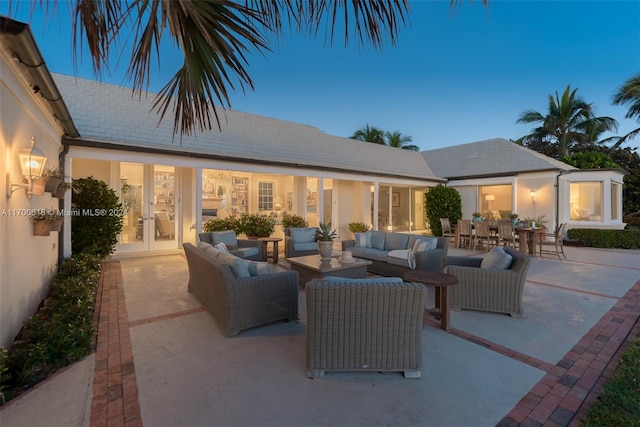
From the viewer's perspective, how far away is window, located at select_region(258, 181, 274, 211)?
40.9 feet

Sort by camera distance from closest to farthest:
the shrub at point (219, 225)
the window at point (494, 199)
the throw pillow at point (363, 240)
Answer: the throw pillow at point (363, 240) < the shrub at point (219, 225) < the window at point (494, 199)

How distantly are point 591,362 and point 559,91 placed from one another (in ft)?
79.4

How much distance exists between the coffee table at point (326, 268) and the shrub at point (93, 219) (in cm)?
497

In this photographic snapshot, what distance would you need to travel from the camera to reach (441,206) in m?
13.9

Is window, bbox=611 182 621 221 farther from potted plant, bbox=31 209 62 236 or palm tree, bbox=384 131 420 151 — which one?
potted plant, bbox=31 209 62 236

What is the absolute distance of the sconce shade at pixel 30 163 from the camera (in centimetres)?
360

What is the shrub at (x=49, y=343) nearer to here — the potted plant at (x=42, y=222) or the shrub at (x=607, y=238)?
the potted plant at (x=42, y=222)

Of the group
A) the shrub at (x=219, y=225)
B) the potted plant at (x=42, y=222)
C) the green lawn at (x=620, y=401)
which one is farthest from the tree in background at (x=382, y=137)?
the green lawn at (x=620, y=401)

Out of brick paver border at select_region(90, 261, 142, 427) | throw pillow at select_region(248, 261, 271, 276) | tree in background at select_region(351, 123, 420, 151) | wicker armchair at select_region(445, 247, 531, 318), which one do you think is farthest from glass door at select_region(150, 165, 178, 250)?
tree in background at select_region(351, 123, 420, 151)

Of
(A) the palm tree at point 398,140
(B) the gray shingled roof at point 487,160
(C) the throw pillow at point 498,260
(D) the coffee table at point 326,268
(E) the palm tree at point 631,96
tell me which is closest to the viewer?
(C) the throw pillow at point 498,260

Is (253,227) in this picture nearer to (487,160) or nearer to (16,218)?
(16,218)

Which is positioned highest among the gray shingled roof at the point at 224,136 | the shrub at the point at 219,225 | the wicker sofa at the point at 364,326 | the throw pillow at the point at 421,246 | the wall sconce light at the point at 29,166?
the gray shingled roof at the point at 224,136

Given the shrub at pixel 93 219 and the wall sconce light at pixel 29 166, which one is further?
the shrub at pixel 93 219

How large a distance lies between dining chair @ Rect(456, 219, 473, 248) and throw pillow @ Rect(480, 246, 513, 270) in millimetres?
6801
